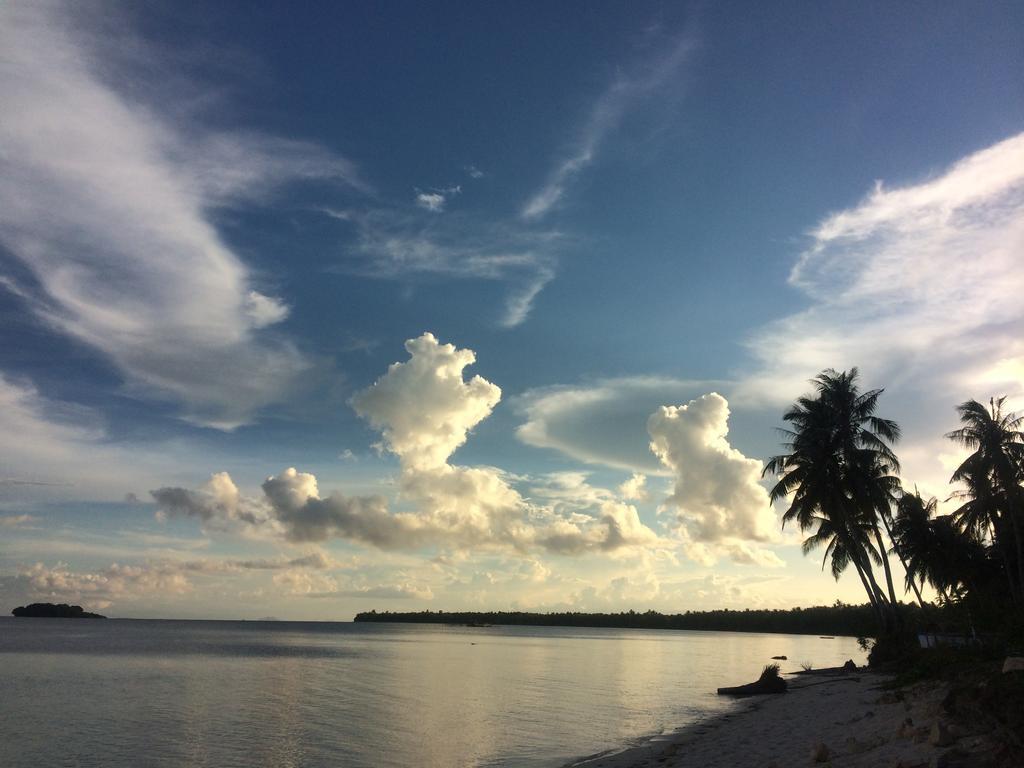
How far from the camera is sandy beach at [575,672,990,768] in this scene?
14633 mm

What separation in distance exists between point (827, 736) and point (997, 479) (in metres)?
34.3

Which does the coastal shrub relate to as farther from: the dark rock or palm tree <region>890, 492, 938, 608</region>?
the dark rock

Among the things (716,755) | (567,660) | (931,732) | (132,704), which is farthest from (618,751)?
(567,660)

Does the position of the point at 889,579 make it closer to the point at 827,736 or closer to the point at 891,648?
the point at 891,648

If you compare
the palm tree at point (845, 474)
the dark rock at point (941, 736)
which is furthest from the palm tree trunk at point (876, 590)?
the dark rock at point (941, 736)

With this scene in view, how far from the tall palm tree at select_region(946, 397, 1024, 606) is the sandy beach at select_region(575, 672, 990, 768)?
1775cm

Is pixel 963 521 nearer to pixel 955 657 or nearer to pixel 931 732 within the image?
pixel 955 657

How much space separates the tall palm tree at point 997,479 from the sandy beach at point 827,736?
58.2 ft

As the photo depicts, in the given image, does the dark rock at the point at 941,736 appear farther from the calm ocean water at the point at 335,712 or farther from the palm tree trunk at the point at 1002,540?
the palm tree trunk at the point at 1002,540

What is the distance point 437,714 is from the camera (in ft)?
123

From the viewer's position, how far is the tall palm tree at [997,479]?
4506 centimetres

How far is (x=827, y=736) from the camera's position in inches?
827

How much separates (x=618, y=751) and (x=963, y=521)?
36087 mm

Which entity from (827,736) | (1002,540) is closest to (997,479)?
(1002,540)
